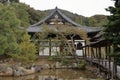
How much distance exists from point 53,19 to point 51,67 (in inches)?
339

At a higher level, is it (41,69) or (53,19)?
(53,19)

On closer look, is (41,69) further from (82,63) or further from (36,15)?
(36,15)

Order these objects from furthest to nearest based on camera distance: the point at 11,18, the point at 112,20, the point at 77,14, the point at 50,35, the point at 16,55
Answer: the point at 77,14 → the point at 50,35 → the point at 16,55 → the point at 11,18 → the point at 112,20

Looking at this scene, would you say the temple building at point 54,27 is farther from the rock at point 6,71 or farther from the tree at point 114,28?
the tree at point 114,28

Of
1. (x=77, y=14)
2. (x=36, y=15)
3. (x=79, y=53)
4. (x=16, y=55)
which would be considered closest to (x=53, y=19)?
(x=79, y=53)

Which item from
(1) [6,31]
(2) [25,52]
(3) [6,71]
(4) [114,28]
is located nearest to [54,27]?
(2) [25,52]

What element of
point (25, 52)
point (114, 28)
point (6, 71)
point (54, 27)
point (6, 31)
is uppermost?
point (54, 27)

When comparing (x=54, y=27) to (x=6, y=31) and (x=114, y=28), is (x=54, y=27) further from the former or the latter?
(x=114, y=28)

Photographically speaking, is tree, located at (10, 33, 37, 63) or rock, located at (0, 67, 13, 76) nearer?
rock, located at (0, 67, 13, 76)

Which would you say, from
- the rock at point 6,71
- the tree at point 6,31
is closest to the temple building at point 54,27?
the rock at point 6,71

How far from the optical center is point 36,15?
54.0 metres

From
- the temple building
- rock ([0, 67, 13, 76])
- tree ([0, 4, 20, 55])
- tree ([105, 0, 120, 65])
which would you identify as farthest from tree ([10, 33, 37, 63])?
tree ([105, 0, 120, 65])

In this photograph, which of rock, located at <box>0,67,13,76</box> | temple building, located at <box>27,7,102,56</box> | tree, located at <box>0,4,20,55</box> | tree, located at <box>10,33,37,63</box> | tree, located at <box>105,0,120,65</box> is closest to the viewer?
tree, located at <box>105,0,120,65</box>

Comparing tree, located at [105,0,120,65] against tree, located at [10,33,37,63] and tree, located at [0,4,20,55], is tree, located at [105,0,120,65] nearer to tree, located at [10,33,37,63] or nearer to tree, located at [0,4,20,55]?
tree, located at [0,4,20,55]
